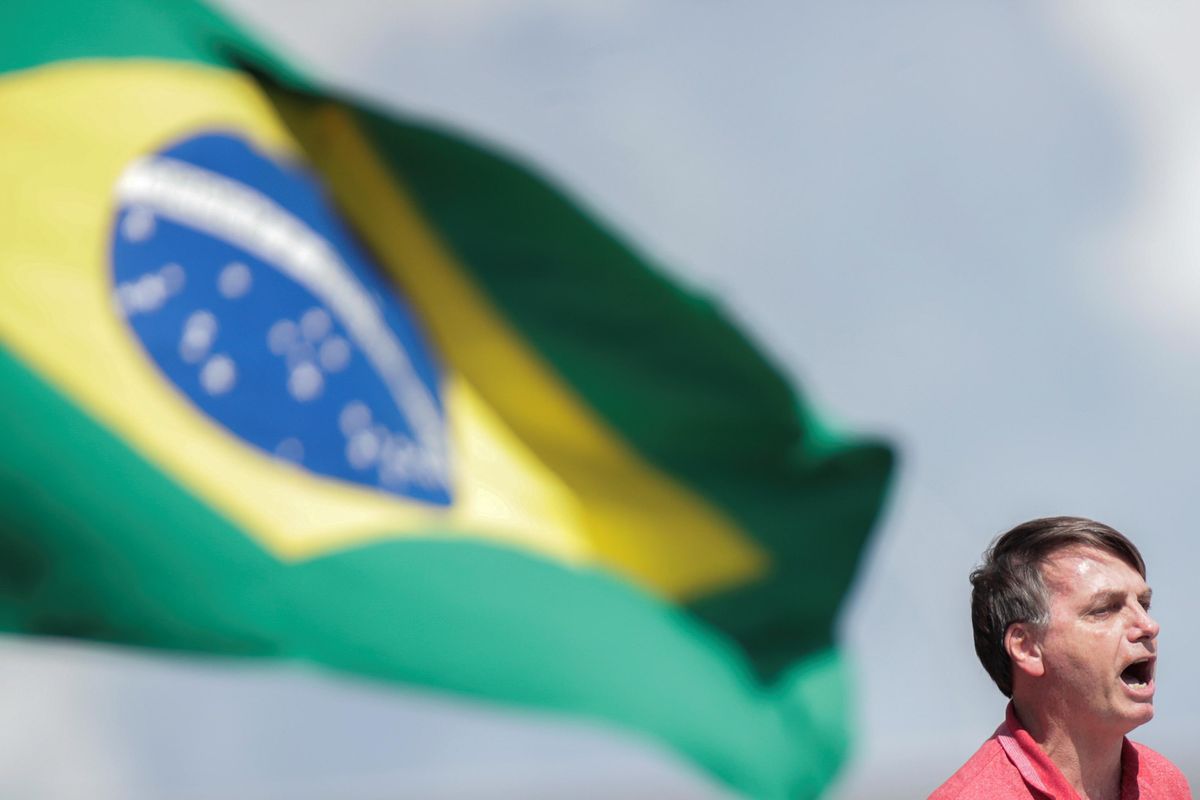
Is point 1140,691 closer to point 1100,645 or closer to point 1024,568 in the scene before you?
point 1100,645

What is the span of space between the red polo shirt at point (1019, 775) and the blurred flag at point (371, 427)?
4.71 meters

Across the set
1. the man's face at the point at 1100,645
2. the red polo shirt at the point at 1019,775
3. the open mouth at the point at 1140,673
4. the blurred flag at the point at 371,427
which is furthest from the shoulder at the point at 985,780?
the blurred flag at the point at 371,427

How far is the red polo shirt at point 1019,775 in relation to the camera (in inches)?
106

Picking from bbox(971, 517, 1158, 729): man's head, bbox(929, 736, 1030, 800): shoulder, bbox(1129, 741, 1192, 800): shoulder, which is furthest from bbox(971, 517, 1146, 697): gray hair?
bbox(1129, 741, 1192, 800): shoulder

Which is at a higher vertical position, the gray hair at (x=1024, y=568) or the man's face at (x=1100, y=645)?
the gray hair at (x=1024, y=568)

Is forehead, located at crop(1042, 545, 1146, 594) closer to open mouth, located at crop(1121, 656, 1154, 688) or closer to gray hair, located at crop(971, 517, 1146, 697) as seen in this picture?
gray hair, located at crop(971, 517, 1146, 697)

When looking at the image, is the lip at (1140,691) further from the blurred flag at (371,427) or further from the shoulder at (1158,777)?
the blurred flag at (371,427)

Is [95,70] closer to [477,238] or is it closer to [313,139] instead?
[313,139]

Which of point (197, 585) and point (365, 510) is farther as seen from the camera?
point (365, 510)

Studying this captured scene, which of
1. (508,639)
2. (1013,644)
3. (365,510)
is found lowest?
(1013,644)

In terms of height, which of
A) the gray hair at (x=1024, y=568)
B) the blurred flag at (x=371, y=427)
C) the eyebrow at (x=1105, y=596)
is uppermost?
the blurred flag at (x=371, y=427)

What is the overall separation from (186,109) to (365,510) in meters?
2.10

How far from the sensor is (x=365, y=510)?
8.68m

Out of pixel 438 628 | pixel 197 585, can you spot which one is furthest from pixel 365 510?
pixel 197 585
